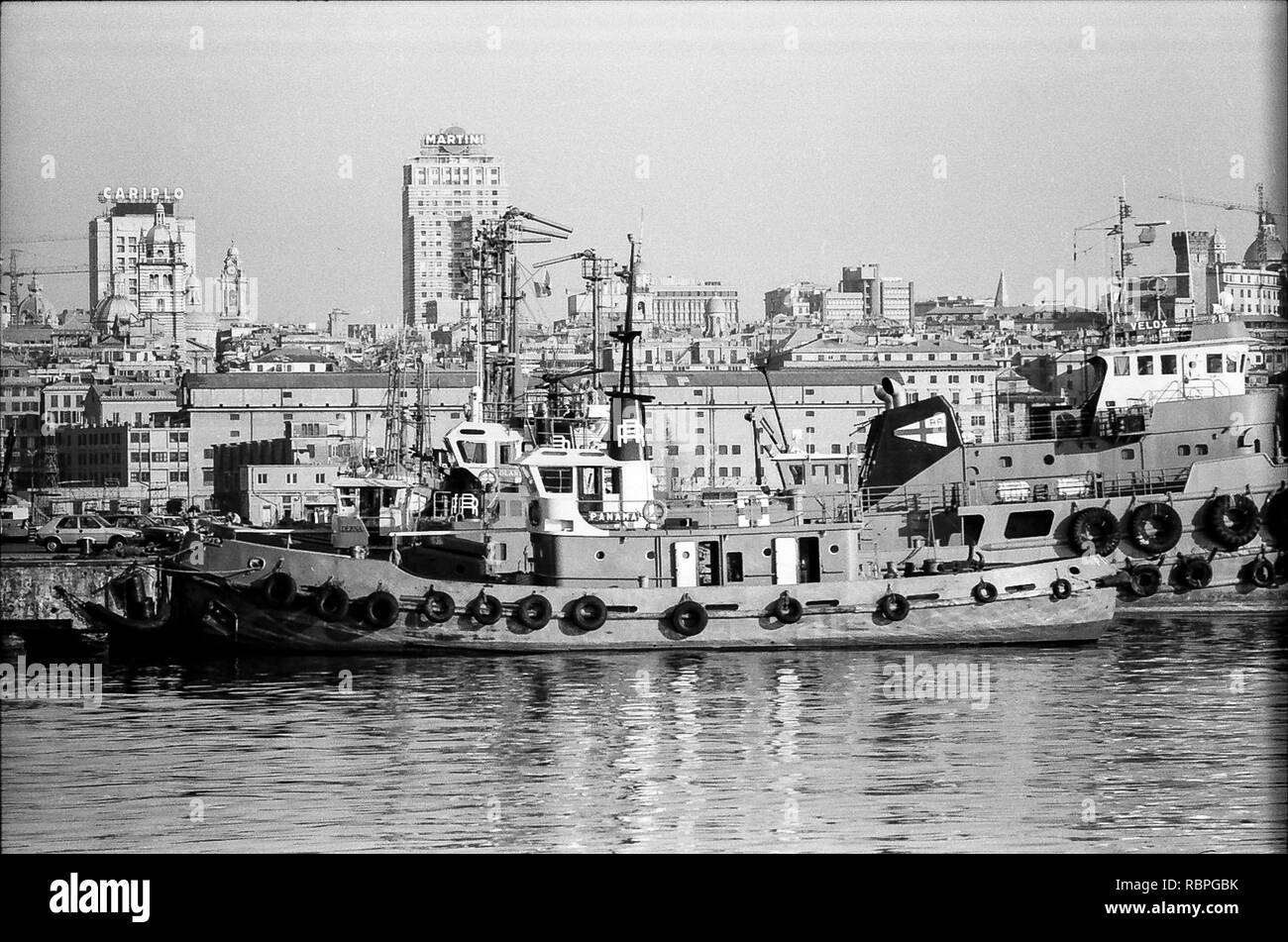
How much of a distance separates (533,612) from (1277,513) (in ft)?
49.6

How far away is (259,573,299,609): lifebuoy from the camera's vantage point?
1110 inches

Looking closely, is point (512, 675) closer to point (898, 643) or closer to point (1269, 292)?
point (898, 643)

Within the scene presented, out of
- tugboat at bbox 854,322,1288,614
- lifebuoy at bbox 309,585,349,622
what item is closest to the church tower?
tugboat at bbox 854,322,1288,614

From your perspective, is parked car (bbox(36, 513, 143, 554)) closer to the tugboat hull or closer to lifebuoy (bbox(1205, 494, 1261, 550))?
the tugboat hull

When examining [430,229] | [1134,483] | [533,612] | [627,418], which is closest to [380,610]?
[533,612]

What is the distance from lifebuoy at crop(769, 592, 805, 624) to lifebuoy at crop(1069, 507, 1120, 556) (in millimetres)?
7114

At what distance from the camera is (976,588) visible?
2900cm

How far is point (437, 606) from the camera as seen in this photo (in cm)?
2784

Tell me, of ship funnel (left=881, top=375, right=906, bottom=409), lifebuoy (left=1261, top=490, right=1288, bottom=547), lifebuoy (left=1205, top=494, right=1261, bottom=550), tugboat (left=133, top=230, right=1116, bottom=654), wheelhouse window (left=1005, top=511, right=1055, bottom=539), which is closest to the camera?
tugboat (left=133, top=230, right=1116, bottom=654)

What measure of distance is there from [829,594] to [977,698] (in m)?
5.06

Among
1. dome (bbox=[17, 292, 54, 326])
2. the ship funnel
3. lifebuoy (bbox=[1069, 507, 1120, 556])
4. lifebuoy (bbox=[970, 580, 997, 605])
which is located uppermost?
dome (bbox=[17, 292, 54, 326])

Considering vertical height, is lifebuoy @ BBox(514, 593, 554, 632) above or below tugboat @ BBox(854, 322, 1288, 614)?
below

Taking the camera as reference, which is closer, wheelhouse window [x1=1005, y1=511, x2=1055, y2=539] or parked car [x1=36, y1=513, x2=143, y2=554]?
wheelhouse window [x1=1005, y1=511, x2=1055, y2=539]

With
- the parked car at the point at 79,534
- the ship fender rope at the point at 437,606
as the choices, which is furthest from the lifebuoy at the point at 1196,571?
the parked car at the point at 79,534
